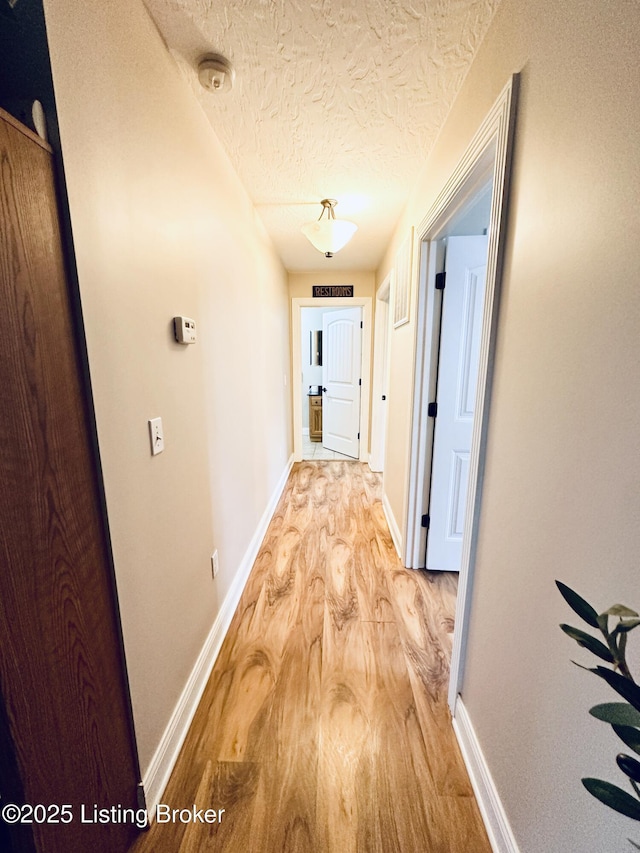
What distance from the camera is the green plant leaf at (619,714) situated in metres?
0.32

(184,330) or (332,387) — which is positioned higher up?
(184,330)

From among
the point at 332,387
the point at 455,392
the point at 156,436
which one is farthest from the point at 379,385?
the point at 156,436

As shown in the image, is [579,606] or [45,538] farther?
[45,538]

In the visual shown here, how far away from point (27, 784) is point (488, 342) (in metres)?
1.45

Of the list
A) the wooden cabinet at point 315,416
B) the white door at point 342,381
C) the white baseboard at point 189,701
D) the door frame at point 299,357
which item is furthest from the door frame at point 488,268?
the wooden cabinet at point 315,416

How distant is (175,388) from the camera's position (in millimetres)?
Answer: 1121

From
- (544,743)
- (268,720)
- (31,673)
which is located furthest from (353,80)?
(268,720)

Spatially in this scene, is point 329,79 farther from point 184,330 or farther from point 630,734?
point 630,734

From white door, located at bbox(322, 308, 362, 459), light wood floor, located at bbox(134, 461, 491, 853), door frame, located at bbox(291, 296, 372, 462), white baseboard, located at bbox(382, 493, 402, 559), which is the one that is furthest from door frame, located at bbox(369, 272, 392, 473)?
light wood floor, located at bbox(134, 461, 491, 853)

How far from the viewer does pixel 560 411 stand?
26.5 inches

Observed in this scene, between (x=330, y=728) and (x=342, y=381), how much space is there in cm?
363

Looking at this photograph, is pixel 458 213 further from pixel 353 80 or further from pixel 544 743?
pixel 544 743

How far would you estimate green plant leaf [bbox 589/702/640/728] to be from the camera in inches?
12.7

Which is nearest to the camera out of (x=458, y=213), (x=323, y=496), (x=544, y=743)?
(x=544, y=743)
